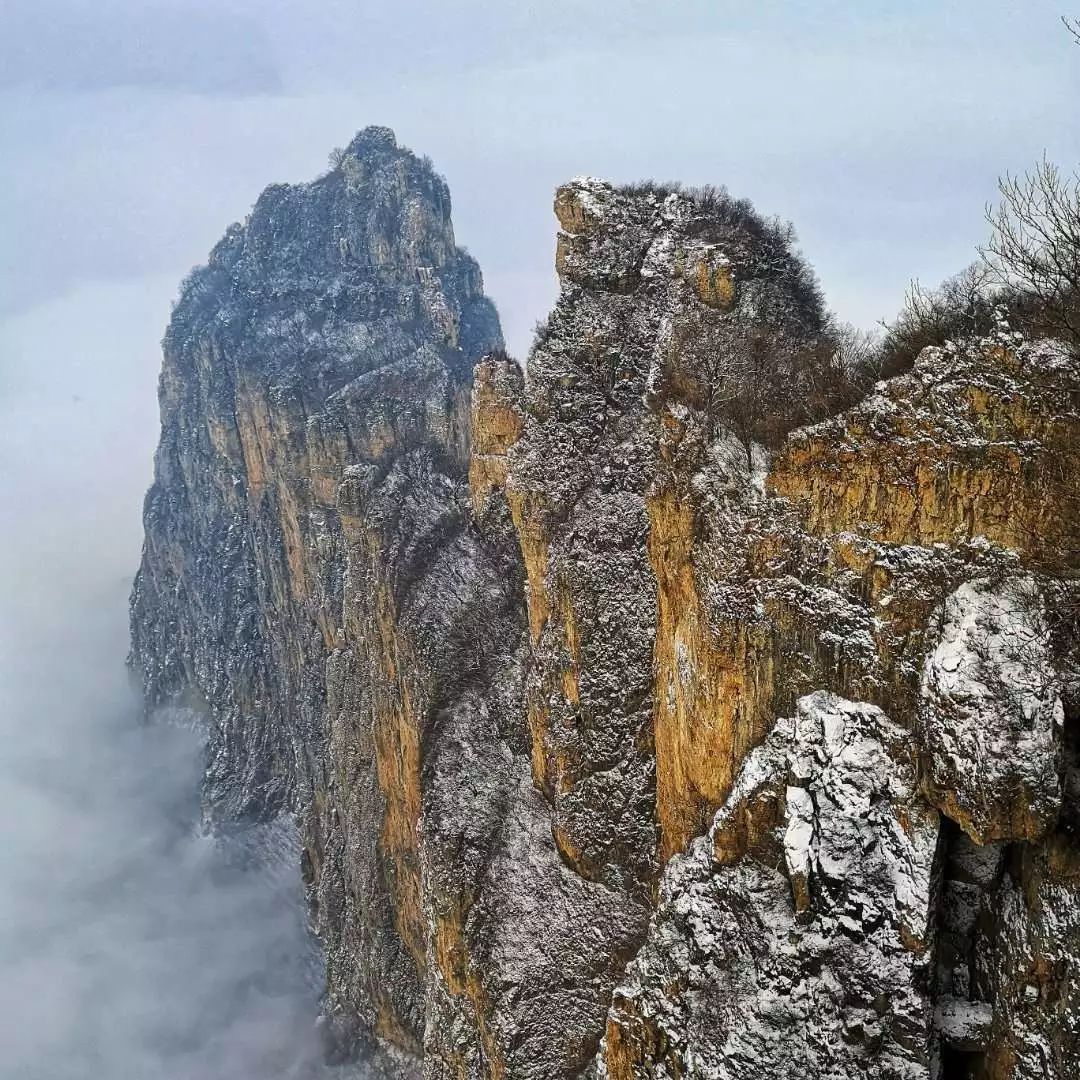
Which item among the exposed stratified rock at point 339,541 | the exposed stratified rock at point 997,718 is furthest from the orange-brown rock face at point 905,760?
the exposed stratified rock at point 339,541

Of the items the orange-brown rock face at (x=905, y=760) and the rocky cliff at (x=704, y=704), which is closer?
the orange-brown rock face at (x=905, y=760)

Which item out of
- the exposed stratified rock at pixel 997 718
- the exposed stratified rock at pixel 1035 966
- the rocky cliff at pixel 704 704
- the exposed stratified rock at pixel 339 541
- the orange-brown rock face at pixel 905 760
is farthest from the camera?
the exposed stratified rock at pixel 339 541

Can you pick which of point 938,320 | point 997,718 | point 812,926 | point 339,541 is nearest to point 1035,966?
point 812,926

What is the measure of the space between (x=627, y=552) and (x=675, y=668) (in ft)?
23.5

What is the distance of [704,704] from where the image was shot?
20453mm

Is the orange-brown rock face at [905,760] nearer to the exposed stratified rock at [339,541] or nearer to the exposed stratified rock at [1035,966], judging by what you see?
the exposed stratified rock at [1035,966]

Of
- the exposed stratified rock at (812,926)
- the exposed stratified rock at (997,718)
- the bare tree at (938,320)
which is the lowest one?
the exposed stratified rock at (812,926)

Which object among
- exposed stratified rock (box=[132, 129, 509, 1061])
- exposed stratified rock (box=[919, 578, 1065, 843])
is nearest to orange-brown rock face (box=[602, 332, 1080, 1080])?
exposed stratified rock (box=[919, 578, 1065, 843])

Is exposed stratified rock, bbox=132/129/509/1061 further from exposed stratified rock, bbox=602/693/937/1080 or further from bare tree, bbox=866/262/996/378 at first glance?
bare tree, bbox=866/262/996/378

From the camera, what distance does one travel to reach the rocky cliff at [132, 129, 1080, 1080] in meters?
14.8

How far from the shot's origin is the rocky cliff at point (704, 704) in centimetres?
1480

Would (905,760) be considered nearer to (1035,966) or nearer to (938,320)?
(1035,966)

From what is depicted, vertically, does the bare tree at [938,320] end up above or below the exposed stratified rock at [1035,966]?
above

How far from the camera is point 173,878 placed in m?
82.0
